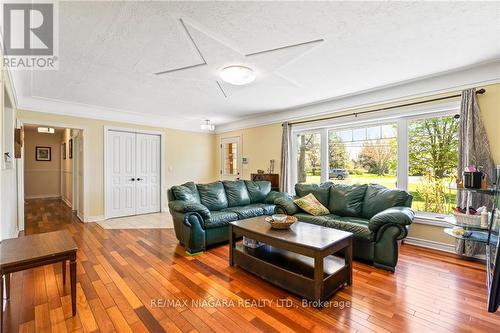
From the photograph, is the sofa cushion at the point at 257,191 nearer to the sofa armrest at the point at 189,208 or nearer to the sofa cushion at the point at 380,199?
the sofa armrest at the point at 189,208

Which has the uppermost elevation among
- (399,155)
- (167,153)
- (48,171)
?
(167,153)

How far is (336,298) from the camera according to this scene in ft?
7.22

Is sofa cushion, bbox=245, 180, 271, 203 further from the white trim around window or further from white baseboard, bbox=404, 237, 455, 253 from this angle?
white baseboard, bbox=404, 237, 455, 253

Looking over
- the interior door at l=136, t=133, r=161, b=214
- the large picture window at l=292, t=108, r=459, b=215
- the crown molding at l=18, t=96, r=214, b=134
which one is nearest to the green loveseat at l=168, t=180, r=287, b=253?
the large picture window at l=292, t=108, r=459, b=215

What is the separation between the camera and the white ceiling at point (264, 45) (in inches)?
77.2

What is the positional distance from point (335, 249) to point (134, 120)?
17.3 ft

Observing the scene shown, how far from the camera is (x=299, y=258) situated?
8.42 feet

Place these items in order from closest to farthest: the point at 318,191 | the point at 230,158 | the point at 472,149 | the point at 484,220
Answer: the point at 484,220
the point at 472,149
the point at 318,191
the point at 230,158

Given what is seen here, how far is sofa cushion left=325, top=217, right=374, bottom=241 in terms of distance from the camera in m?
2.85

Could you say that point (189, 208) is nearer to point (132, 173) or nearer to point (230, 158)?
point (132, 173)

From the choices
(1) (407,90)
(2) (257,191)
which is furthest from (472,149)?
(2) (257,191)

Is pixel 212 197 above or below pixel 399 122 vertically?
below

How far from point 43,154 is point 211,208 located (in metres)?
7.88

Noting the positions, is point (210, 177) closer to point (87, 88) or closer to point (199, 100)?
point (199, 100)
